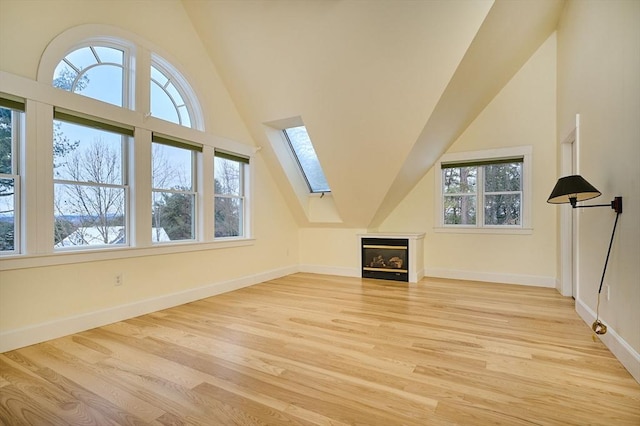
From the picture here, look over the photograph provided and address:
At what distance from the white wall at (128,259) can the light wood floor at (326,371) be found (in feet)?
0.72

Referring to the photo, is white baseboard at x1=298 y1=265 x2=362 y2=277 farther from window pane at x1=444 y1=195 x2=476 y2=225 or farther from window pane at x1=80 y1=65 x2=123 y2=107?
window pane at x1=80 y1=65 x2=123 y2=107

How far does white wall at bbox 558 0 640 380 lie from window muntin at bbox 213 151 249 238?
4150mm

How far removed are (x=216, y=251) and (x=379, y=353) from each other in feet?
9.06

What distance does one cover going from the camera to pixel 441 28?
3096 mm

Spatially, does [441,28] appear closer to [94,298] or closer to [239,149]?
[239,149]

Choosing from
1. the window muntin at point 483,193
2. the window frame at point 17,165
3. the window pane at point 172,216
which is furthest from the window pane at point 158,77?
the window muntin at point 483,193

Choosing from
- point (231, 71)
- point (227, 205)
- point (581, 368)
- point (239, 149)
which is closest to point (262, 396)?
point (581, 368)

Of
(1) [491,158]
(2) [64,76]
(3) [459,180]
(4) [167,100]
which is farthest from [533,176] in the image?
(2) [64,76]

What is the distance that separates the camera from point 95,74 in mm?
3176

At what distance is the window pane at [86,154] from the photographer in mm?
2906

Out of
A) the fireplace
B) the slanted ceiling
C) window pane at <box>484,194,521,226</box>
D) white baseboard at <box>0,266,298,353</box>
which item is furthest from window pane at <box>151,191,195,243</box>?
window pane at <box>484,194,521,226</box>

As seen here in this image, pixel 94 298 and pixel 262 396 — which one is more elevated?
pixel 94 298

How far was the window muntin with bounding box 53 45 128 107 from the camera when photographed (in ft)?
9.71

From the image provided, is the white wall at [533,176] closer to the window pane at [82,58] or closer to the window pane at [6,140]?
the window pane at [82,58]
